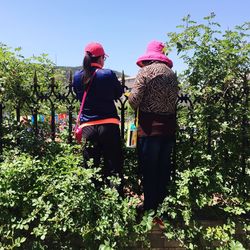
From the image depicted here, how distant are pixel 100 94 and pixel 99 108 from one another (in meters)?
0.15

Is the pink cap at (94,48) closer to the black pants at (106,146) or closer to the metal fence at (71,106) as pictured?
the metal fence at (71,106)

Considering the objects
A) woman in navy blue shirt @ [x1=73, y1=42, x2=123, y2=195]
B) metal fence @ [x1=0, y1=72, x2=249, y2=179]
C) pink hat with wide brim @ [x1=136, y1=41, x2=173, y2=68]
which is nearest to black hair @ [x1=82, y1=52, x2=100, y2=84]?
woman in navy blue shirt @ [x1=73, y1=42, x2=123, y2=195]

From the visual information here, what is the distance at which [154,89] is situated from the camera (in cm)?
335

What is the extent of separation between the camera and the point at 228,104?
12.3 ft

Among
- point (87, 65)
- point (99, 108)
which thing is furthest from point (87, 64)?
point (99, 108)

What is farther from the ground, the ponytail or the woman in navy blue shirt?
the ponytail

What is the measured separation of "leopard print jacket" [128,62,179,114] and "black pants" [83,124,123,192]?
1.30ft

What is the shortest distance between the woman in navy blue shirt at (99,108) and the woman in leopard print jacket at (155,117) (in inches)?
10.5

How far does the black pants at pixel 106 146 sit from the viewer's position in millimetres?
3543

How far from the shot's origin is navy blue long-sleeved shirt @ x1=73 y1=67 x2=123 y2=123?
11.5 ft

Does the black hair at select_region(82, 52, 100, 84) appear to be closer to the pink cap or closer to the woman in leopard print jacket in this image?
the pink cap

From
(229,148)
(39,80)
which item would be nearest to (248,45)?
(229,148)

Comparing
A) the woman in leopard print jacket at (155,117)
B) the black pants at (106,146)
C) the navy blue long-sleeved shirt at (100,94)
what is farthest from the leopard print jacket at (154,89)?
the black pants at (106,146)

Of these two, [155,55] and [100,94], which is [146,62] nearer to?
[155,55]
